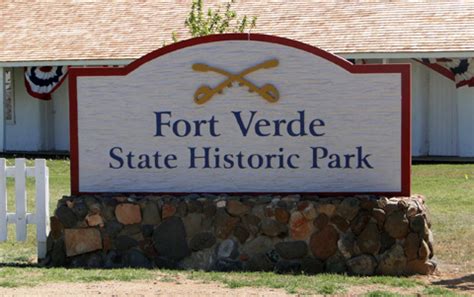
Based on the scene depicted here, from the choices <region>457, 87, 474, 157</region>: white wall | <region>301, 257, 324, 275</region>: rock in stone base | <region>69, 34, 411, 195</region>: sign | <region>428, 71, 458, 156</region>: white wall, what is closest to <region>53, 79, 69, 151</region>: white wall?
<region>428, 71, 458, 156</region>: white wall

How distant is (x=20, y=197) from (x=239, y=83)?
234cm

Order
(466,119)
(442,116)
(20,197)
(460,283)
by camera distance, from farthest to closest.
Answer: (442,116)
(466,119)
(20,197)
(460,283)

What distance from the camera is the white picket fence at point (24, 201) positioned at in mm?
10633

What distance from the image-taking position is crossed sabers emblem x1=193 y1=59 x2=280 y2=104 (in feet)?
33.9

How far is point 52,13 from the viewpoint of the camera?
2962cm

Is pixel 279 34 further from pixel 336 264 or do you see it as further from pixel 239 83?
pixel 336 264

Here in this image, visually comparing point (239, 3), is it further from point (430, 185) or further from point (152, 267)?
point (152, 267)

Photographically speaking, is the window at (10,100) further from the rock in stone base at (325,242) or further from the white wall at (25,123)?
the rock in stone base at (325,242)

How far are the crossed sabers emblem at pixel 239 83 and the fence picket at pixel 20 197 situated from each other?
178 centimetres

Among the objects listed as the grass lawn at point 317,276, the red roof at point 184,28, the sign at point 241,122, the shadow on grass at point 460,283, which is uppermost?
the red roof at point 184,28

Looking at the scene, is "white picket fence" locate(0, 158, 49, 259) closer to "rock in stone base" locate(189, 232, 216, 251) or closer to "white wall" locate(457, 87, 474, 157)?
"rock in stone base" locate(189, 232, 216, 251)

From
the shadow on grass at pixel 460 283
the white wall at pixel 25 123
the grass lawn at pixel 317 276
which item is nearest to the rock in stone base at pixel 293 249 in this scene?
Result: the grass lawn at pixel 317 276

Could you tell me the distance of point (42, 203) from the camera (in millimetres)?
10688

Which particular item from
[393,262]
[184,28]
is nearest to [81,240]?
Answer: [393,262]
